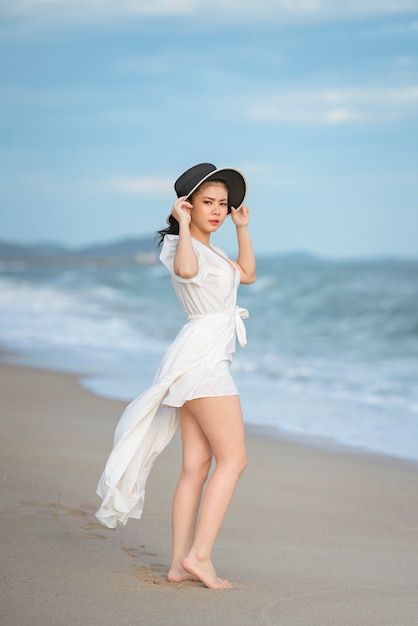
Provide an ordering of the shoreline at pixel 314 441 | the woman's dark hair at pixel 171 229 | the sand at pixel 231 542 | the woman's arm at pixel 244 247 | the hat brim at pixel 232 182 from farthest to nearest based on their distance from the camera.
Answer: the shoreline at pixel 314 441, the woman's arm at pixel 244 247, the woman's dark hair at pixel 171 229, the hat brim at pixel 232 182, the sand at pixel 231 542

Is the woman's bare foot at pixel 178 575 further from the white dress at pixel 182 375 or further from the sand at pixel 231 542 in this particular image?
the white dress at pixel 182 375

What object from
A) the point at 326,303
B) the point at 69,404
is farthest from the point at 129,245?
the point at 69,404

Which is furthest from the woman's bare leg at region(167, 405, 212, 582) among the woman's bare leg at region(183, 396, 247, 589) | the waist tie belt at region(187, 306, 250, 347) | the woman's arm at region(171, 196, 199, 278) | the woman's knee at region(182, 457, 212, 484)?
the woman's arm at region(171, 196, 199, 278)

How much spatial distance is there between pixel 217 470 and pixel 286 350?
465 inches

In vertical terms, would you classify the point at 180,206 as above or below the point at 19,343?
above

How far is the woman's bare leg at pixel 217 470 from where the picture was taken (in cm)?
382

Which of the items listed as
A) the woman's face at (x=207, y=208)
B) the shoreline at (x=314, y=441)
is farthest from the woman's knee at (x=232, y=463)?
the shoreline at (x=314, y=441)

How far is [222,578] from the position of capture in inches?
160

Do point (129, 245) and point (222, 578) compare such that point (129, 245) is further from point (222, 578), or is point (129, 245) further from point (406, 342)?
point (222, 578)

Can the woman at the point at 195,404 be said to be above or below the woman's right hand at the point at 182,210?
below

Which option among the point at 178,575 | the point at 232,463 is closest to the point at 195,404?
the point at 232,463

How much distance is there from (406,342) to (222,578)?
14662 mm

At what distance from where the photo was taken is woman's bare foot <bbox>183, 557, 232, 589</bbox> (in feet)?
12.5

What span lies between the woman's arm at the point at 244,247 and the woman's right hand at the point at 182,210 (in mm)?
335
